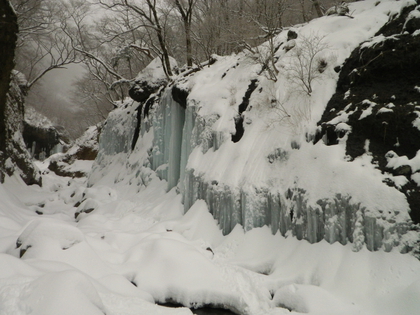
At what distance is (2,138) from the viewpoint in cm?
1118

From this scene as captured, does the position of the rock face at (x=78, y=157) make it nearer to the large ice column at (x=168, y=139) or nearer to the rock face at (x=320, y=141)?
the large ice column at (x=168, y=139)

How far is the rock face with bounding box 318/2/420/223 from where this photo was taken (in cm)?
365

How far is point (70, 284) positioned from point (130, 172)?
→ 372 inches

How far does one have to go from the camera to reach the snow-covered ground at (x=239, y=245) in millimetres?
2885

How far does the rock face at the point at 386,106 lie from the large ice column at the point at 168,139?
16.8ft

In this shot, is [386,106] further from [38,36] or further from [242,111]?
[38,36]

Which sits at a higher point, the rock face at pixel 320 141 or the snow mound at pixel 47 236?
the rock face at pixel 320 141

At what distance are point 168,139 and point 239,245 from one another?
555 cm

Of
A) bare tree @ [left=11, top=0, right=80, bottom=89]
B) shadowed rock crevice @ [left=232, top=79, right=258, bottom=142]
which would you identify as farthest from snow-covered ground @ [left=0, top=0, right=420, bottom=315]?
bare tree @ [left=11, top=0, right=80, bottom=89]

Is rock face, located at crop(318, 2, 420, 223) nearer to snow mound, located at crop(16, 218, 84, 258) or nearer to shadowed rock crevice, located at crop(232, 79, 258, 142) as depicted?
shadowed rock crevice, located at crop(232, 79, 258, 142)

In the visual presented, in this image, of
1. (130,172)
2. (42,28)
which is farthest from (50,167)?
(130,172)

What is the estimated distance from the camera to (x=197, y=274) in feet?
12.9

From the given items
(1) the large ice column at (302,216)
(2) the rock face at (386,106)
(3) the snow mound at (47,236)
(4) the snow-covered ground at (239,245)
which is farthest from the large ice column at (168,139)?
(2) the rock face at (386,106)

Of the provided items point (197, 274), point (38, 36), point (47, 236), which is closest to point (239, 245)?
point (197, 274)
